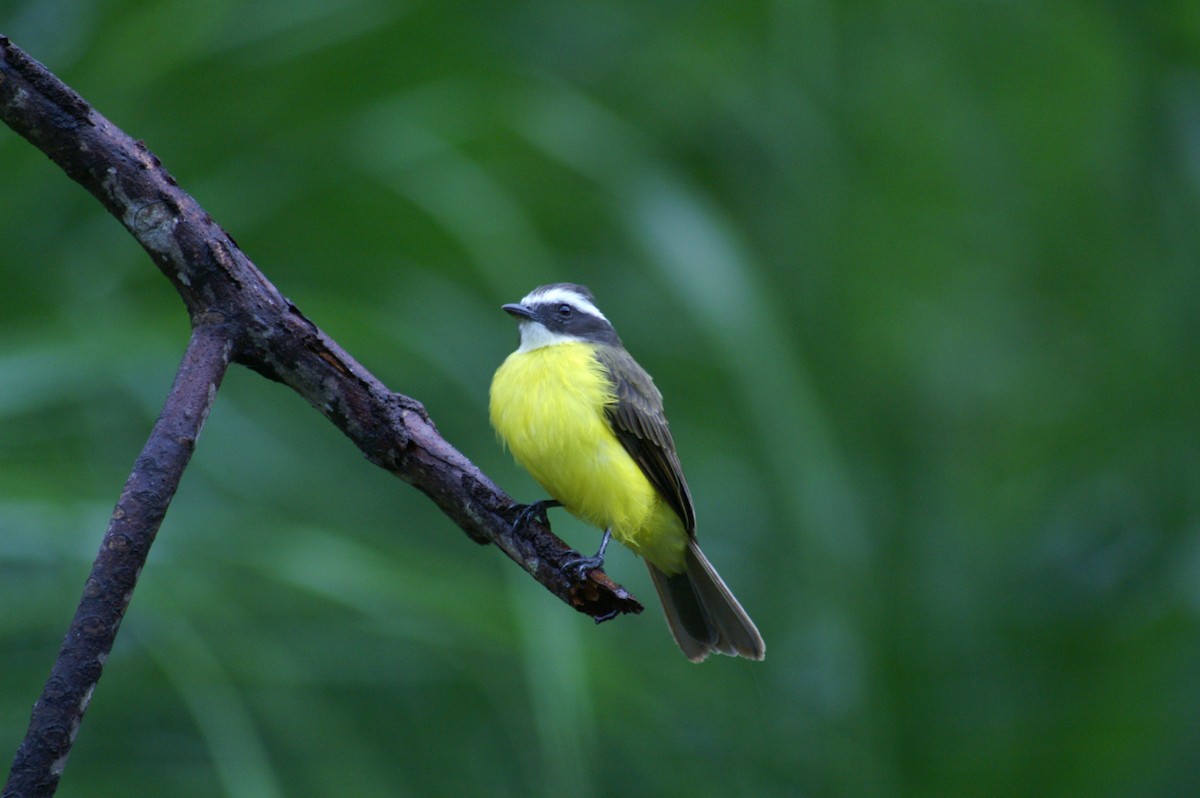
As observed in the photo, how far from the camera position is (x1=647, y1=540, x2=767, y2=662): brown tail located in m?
2.44

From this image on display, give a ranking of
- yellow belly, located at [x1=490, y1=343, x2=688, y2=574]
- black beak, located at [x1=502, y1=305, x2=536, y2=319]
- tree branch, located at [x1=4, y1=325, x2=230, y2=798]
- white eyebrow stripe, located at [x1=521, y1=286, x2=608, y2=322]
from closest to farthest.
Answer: tree branch, located at [x1=4, y1=325, x2=230, y2=798] < yellow belly, located at [x1=490, y1=343, x2=688, y2=574] < black beak, located at [x1=502, y1=305, x2=536, y2=319] < white eyebrow stripe, located at [x1=521, y1=286, x2=608, y2=322]

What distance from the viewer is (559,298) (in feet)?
8.71

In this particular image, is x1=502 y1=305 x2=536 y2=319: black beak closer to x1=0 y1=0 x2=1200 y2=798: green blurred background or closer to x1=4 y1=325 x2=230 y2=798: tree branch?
x1=0 y1=0 x2=1200 y2=798: green blurred background

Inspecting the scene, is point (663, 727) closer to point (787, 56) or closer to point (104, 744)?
point (104, 744)

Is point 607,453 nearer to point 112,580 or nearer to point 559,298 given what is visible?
point 559,298

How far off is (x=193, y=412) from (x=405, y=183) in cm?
198

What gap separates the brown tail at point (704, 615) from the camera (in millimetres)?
2439

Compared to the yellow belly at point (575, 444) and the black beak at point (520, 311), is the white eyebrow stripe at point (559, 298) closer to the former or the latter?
the black beak at point (520, 311)

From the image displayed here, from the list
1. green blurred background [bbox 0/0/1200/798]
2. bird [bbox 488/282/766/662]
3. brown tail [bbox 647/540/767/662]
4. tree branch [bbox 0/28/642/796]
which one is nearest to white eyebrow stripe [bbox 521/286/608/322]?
bird [bbox 488/282/766/662]

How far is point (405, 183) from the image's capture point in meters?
2.96

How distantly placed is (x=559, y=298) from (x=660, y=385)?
1.44m

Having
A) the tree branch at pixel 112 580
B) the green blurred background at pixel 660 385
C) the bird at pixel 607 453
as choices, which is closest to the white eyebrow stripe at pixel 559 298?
the bird at pixel 607 453

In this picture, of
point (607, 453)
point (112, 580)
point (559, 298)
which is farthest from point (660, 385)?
point (112, 580)

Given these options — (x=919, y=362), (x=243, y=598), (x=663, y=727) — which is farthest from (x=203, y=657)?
(x=919, y=362)
